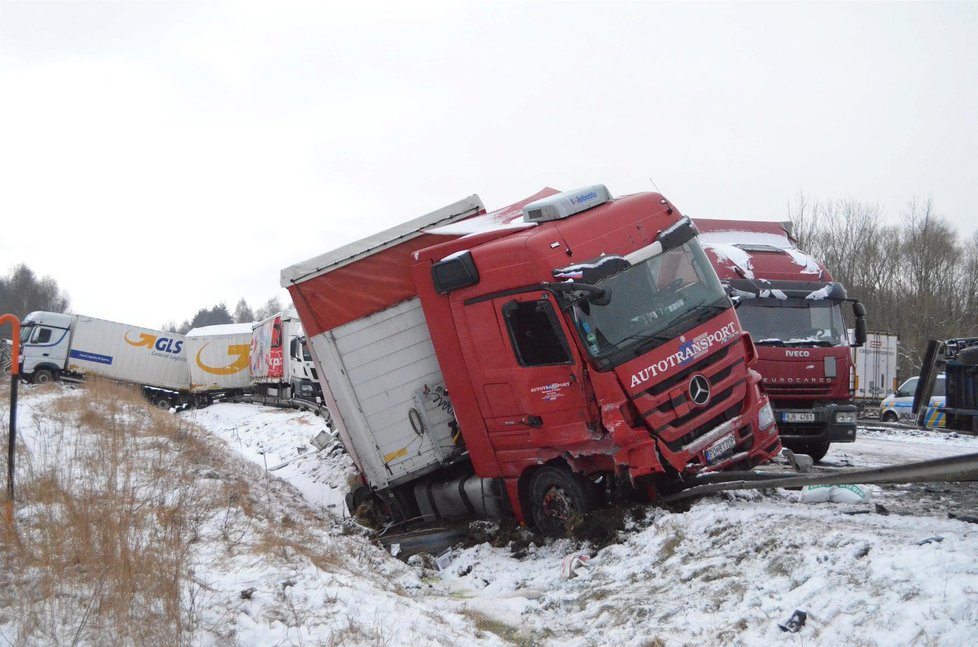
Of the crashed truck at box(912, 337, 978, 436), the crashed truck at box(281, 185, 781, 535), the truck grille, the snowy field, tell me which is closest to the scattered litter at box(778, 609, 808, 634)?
the snowy field

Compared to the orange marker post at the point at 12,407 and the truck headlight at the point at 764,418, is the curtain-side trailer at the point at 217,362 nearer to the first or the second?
the orange marker post at the point at 12,407

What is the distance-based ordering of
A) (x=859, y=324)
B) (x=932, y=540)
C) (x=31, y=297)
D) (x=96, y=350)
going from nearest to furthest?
(x=932, y=540)
(x=859, y=324)
(x=96, y=350)
(x=31, y=297)

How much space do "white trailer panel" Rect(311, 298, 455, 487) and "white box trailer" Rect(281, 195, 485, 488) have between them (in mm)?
12

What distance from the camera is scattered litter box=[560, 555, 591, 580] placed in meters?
7.03

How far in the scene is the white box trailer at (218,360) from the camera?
44219mm

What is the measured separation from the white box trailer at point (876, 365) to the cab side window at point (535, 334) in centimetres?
2781

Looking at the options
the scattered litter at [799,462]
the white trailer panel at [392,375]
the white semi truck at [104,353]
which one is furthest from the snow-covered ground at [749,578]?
the white semi truck at [104,353]

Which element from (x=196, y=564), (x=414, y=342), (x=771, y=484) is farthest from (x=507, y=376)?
(x=196, y=564)

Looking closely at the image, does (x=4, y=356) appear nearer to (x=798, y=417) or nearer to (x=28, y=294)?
(x=798, y=417)

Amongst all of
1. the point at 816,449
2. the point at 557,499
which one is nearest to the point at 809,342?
the point at 816,449

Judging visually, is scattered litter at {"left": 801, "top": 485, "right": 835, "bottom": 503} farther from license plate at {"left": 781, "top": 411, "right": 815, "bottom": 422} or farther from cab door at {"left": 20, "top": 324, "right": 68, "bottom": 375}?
cab door at {"left": 20, "top": 324, "right": 68, "bottom": 375}

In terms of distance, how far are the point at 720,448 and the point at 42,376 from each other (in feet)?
135

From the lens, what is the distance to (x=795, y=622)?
15.3 ft

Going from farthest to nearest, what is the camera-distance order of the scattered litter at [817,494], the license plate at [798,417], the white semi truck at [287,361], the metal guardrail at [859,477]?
the white semi truck at [287,361]
the license plate at [798,417]
the scattered litter at [817,494]
the metal guardrail at [859,477]
